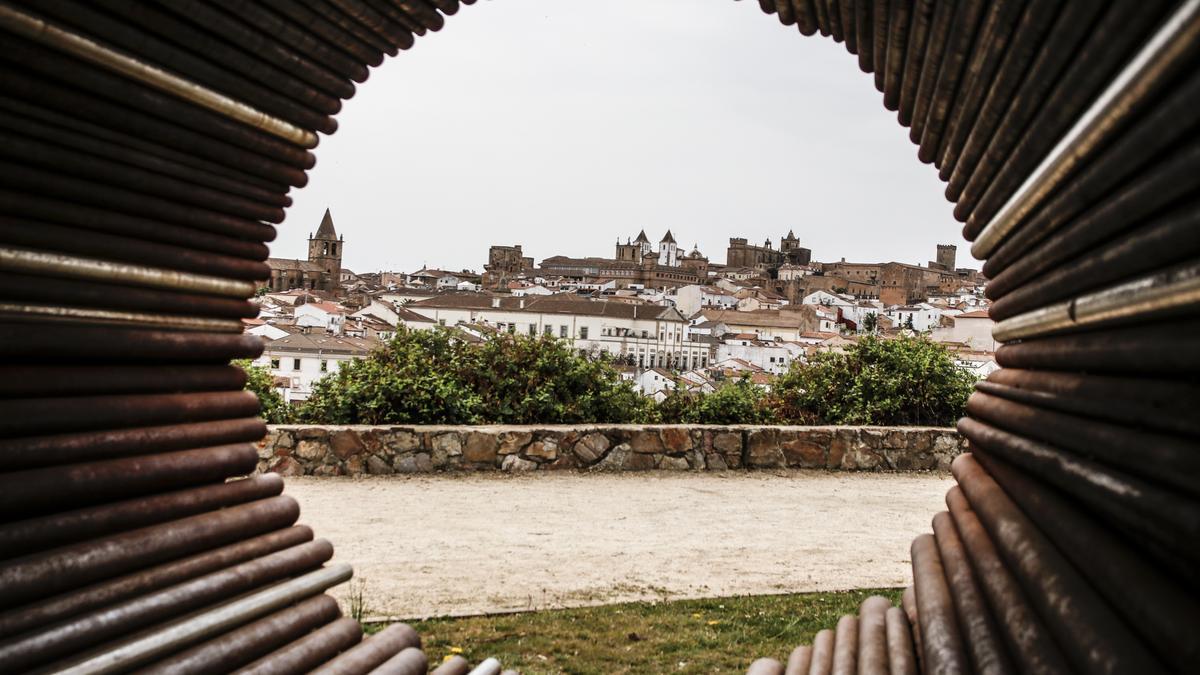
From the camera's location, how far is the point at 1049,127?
2557 mm

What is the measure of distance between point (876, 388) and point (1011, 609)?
10.7m

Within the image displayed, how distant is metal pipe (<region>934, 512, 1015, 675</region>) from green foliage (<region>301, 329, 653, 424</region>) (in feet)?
26.9

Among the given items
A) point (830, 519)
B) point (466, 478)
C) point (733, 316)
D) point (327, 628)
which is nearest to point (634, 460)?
point (466, 478)

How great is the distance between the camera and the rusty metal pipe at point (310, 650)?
10.9 ft

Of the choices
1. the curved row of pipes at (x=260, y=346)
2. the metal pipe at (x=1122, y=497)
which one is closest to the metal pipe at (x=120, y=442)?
the curved row of pipes at (x=260, y=346)

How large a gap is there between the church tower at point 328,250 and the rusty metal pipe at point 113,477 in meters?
131

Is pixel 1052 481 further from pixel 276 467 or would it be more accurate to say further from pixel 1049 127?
pixel 276 467

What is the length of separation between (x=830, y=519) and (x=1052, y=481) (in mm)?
6710

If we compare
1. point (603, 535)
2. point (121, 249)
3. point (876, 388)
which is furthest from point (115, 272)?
point (876, 388)

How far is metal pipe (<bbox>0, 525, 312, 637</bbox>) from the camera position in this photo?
2.70 metres

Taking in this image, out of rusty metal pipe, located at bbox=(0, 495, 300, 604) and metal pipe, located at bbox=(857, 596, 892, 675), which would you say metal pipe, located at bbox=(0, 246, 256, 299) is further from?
metal pipe, located at bbox=(857, 596, 892, 675)

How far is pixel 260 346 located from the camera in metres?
3.94

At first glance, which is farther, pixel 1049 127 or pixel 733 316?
pixel 733 316

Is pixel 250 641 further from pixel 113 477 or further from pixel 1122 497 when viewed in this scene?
pixel 1122 497
